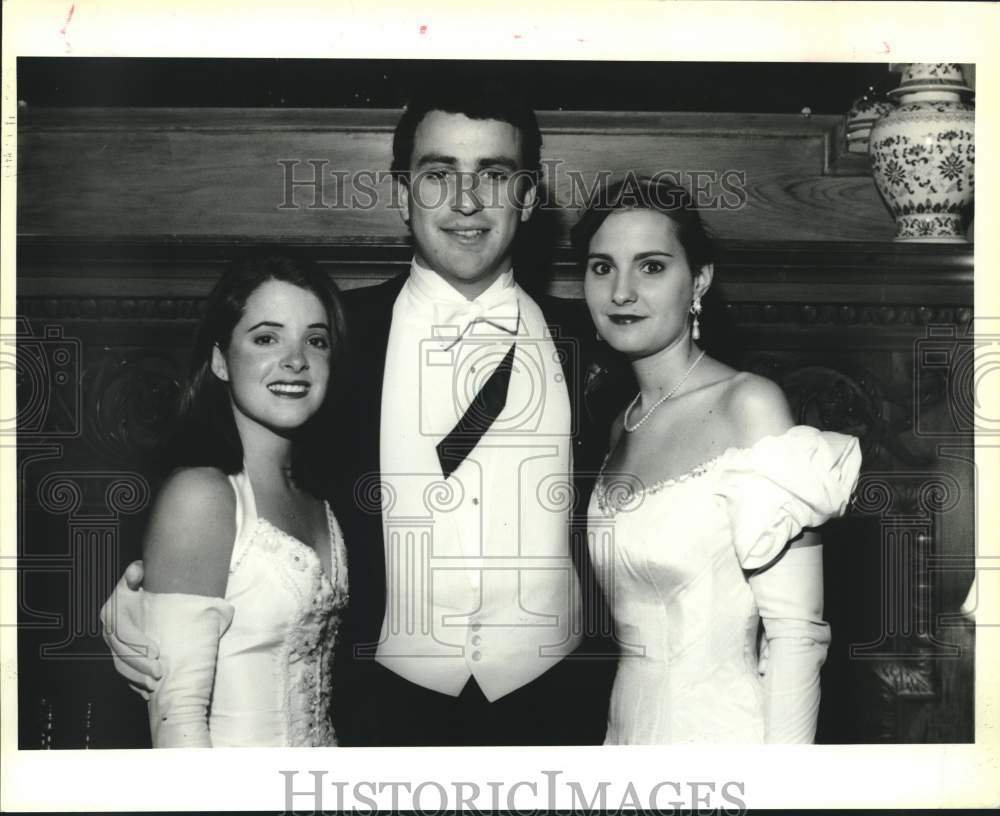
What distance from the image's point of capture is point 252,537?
2246 millimetres

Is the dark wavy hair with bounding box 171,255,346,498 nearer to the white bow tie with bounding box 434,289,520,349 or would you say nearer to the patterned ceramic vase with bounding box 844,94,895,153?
the white bow tie with bounding box 434,289,520,349

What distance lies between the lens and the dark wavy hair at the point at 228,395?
2318 mm

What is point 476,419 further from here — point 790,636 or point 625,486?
point 790,636

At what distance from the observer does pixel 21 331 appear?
2377 millimetres

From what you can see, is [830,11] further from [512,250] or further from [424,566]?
[424,566]

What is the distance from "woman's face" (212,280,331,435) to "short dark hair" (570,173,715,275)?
511 millimetres

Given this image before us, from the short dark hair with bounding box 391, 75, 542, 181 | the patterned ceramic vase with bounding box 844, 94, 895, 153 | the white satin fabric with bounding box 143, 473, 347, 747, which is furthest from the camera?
the patterned ceramic vase with bounding box 844, 94, 895, 153

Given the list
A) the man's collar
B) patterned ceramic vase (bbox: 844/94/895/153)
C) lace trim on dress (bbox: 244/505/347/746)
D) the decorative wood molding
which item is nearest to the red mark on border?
the decorative wood molding

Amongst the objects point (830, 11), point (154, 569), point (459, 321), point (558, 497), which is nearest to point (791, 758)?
point (558, 497)

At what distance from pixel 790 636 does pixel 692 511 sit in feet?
0.98

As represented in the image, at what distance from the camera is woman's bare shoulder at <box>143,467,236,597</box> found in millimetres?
2254

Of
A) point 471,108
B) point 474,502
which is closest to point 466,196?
point 471,108

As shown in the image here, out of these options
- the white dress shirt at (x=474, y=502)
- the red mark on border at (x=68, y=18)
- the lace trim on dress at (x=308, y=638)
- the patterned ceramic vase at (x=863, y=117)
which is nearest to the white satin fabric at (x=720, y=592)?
the white dress shirt at (x=474, y=502)

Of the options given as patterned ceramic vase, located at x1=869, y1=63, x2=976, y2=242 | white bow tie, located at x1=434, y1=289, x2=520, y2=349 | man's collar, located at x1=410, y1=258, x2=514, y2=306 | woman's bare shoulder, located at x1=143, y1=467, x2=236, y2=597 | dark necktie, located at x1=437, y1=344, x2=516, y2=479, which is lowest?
woman's bare shoulder, located at x1=143, y1=467, x2=236, y2=597
